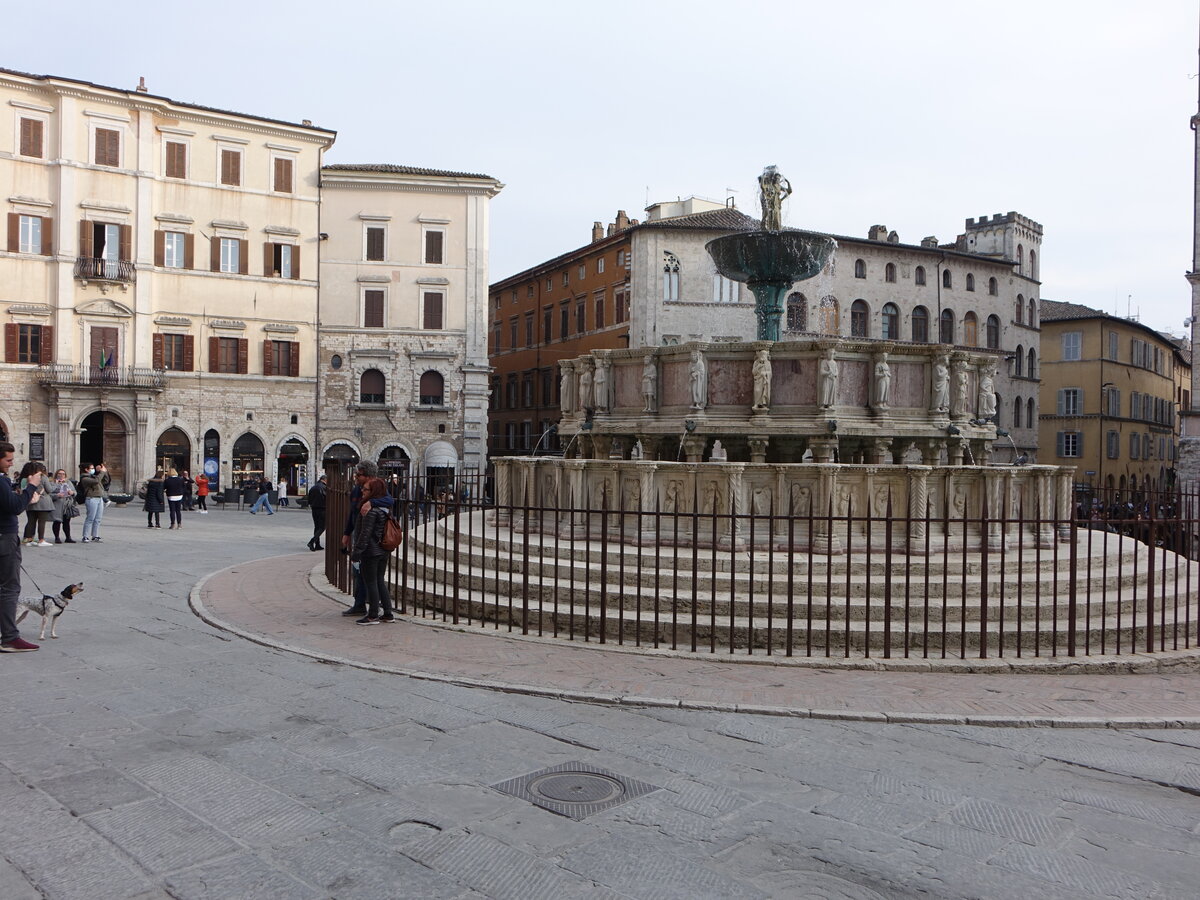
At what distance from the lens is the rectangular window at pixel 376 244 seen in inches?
1591

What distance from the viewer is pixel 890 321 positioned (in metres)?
48.4

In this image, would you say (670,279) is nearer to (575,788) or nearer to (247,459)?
(247,459)

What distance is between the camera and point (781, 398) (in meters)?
13.1

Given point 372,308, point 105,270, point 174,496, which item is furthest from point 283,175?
point 174,496

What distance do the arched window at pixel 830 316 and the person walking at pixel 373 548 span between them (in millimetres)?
39394

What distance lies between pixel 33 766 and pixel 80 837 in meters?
1.24

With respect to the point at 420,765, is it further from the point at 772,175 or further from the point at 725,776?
the point at 772,175

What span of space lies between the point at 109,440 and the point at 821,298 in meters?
31.7

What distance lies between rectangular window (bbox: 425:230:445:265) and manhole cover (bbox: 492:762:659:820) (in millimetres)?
37232

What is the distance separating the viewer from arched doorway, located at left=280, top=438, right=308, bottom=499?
3931 cm

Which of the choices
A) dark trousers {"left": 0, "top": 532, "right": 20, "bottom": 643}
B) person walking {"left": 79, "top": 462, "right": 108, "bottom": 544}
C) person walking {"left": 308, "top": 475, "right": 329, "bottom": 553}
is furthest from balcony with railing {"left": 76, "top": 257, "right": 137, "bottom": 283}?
dark trousers {"left": 0, "top": 532, "right": 20, "bottom": 643}

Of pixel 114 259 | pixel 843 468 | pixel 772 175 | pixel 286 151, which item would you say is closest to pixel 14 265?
pixel 114 259

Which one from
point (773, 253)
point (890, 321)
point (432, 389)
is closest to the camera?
point (773, 253)

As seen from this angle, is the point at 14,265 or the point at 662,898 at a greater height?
the point at 14,265
